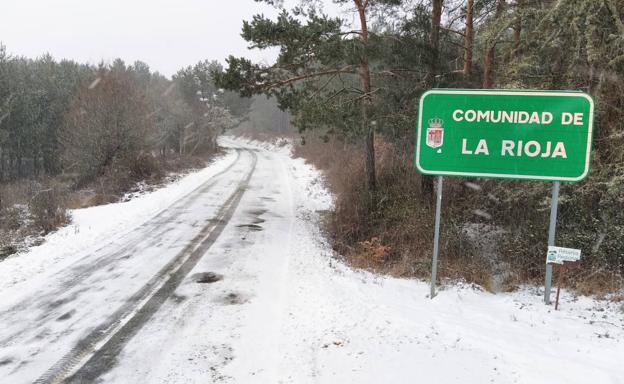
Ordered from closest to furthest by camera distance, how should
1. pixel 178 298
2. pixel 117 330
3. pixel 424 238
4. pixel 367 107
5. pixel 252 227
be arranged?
pixel 117 330 → pixel 178 298 → pixel 424 238 → pixel 367 107 → pixel 252 227

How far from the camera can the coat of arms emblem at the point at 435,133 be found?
20.9 ft

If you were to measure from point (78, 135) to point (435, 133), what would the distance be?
20.8m

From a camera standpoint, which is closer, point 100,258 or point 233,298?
point 233,298

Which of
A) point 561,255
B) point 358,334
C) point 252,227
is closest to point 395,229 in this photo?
point 252,227

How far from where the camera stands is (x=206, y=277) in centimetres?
755

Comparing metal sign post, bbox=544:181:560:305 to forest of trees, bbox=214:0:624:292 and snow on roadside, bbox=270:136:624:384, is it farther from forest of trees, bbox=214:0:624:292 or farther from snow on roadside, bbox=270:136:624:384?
forest of trees, bbox=214:0:624:292

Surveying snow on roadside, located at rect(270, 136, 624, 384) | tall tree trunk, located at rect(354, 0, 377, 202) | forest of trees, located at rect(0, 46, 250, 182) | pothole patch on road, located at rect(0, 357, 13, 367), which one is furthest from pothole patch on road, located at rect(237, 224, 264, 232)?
forest of trees, located at rect(0, 46, 250, 182)

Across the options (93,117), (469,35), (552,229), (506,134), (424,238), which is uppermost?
(469,35)

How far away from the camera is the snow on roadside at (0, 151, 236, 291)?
26.9ft

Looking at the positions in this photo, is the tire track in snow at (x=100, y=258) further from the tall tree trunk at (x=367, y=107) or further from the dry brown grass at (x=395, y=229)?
the tall tree trunk at (x=367, y=107)

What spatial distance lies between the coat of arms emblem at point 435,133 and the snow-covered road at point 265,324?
234 centimetres

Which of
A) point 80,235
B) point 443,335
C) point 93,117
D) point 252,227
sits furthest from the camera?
A: point 93,117

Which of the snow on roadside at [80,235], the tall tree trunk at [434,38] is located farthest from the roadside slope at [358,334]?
the tall tree trunk at [434,38]

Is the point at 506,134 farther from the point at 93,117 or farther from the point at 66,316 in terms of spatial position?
the point at 93,117
